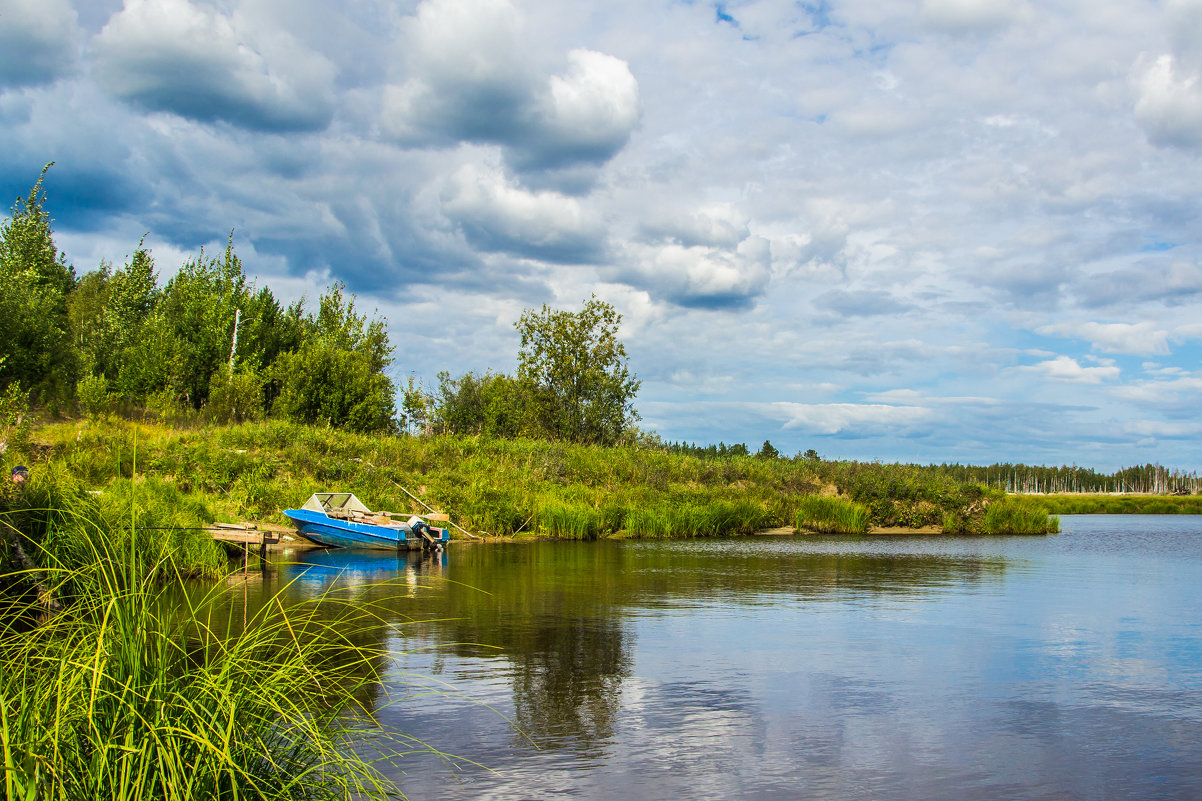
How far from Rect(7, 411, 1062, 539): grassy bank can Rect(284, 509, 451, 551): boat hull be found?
307 centimetres

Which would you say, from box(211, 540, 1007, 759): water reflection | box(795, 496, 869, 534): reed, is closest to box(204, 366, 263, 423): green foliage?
box(211, 540, 1007, 759): water reflection

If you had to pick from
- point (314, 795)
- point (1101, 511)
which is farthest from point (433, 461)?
point (1101, 511)

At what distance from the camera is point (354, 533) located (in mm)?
28750

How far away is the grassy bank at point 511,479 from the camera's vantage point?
33625mm

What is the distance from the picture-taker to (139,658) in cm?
476

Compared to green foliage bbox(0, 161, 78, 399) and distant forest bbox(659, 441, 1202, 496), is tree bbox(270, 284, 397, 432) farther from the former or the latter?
distant forest bbox(659, 441, 1202, 496)

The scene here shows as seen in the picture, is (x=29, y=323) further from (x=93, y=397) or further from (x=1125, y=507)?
(x=1125, y=507)

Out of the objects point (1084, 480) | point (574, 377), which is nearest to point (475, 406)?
point (574, 377)

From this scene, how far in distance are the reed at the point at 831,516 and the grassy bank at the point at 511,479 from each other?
27 centimetres

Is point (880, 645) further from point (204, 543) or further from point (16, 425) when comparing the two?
point (16, 425)

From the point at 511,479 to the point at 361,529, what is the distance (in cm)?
1253

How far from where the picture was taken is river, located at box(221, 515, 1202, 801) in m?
8.15

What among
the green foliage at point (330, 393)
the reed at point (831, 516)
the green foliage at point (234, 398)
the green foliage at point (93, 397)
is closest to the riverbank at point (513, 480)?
the reed at point (831, 516)

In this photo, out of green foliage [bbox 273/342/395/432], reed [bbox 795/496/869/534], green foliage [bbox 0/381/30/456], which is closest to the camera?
green foliage [bbox 0/381/30/456]
